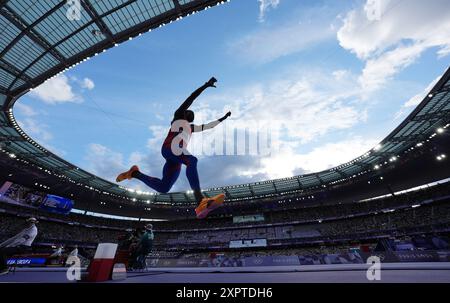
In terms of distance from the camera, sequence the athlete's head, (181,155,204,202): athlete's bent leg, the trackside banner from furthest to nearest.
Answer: the trackside banner, the athlete's head, (181,155,204,202): athlete's bent leg

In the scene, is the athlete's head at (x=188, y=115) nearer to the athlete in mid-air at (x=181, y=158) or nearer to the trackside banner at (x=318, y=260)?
the athlete in mid-air at (x=181, y=158)

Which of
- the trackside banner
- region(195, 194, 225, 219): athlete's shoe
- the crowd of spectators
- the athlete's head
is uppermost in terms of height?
the crowd of spectators

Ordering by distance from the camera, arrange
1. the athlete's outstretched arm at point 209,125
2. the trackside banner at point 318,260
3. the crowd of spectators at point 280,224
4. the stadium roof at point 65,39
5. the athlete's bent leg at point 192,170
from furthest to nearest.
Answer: the crowd of spectators at point 280,224 → the trackside banner at point 318,260 → the stadium roof at point 65,39 → the athlete's outstretched arm at point 209,125 → the athlete's bent leg at point 192,170

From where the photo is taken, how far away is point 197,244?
4162 cm

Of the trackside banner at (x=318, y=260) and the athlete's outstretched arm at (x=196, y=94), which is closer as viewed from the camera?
the athlete's outstretched arm at (x=196, y=94)

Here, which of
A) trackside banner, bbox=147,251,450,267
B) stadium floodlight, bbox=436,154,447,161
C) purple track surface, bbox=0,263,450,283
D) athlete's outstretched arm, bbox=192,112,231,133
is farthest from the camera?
stadium floodlight, bbox=436,154,447,161

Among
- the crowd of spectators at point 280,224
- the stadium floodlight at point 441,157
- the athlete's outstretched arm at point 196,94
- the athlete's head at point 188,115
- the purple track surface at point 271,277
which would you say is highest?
the stadium floodlight at point 441,157

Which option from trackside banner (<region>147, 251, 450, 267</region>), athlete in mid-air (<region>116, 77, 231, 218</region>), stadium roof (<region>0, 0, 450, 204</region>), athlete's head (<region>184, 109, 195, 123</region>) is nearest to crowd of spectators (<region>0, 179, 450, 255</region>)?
stadium roof (<region>0, 0, 450, 204</region>)

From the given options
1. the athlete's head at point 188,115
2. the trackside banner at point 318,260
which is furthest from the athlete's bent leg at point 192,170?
the trackside banner at point 318,260

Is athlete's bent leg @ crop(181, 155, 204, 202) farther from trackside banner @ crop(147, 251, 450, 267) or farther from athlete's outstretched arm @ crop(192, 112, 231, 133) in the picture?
trackside banner @ crop(147, 251, 450, 267)

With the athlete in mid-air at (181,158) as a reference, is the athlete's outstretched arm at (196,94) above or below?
above

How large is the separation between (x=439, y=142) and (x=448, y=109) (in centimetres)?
592
